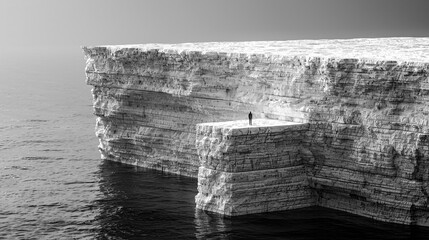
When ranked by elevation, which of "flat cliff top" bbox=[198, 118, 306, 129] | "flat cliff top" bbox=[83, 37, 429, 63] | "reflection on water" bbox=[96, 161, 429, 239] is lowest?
"reflection on water" bbox=[96, 161, 429, 239]

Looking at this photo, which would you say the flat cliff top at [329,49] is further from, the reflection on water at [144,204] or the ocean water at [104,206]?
the ocean water at [104,206]

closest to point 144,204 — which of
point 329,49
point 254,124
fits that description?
point 254,124

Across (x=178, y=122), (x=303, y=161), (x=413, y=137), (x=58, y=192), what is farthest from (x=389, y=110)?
(x=58, y=192)

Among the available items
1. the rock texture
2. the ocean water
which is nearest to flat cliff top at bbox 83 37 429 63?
the rock texture

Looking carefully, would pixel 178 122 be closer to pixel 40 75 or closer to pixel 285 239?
pixel 285 239

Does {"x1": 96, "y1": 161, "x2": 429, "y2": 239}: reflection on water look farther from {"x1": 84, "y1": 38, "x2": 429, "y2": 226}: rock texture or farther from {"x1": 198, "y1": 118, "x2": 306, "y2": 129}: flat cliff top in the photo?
{"x1": 198, "y1": 118, "x2": 306, "y2": 129}: flat cliff top

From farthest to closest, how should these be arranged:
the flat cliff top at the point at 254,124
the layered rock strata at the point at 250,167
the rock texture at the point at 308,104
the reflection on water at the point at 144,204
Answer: the flat cliff top at the point at 254,124 < the layered rock strata at the point at 250,167 < the reflection on water at the point at 144,204 < the rock texture at the point at 308,104

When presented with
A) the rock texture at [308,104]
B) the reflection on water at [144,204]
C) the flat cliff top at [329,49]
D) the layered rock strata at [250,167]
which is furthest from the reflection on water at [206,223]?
the flat cliff top at [329,49]
